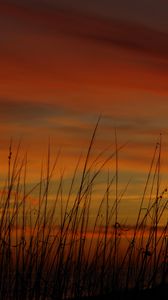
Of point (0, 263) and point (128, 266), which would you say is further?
point (128, 266)

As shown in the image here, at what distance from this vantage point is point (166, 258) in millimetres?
4965

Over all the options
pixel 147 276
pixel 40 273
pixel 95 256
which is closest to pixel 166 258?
pixel 147 276

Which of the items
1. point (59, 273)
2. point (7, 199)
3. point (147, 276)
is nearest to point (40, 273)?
point (59, 273)

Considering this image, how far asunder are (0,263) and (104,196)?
94 cm

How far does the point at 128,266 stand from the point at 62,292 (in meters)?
0.52

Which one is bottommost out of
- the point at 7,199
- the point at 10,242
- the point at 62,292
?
the point at 62,292

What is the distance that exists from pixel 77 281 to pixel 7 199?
31.1 inches

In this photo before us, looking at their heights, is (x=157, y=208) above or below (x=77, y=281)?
above

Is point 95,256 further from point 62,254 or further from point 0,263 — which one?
point 0,263

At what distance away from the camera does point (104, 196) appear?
5.04 m

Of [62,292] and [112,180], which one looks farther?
[112,180]

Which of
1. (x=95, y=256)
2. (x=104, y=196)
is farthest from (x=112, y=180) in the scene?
(x=95, y=256)

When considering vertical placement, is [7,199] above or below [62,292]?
above

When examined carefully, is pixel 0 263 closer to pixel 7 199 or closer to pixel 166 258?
pixel 7 199
